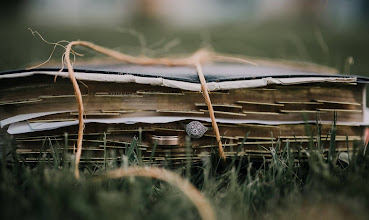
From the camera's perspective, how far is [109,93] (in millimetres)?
820

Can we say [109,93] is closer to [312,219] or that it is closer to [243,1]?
[312,219]

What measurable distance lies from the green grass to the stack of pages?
0.10 feet

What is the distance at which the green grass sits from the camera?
561mm

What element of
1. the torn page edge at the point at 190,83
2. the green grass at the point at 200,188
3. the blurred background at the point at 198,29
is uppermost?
the blurred background at the point at 198,29

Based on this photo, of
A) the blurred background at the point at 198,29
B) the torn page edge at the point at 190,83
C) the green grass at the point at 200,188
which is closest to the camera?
the green grass at the point at 200,188

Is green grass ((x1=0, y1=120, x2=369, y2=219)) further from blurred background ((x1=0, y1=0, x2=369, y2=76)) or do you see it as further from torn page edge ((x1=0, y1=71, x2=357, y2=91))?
blurred background ((x1=0, y1=0, x2=369, y2=76))

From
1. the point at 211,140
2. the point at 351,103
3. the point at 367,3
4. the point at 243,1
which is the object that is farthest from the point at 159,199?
the point at 243,1

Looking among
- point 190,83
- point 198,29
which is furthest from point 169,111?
point 198,29

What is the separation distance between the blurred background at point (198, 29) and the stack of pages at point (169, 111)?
347 millimetres

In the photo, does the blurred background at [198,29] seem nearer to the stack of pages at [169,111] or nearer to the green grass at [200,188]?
the stack of pages at [169,111]

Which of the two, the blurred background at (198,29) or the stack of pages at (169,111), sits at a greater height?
the blurred background at (198,29)

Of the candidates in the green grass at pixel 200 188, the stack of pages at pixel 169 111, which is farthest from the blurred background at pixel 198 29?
the green grass at pixel 200 188

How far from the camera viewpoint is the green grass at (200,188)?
22.1 inches

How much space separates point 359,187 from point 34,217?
0.56m
